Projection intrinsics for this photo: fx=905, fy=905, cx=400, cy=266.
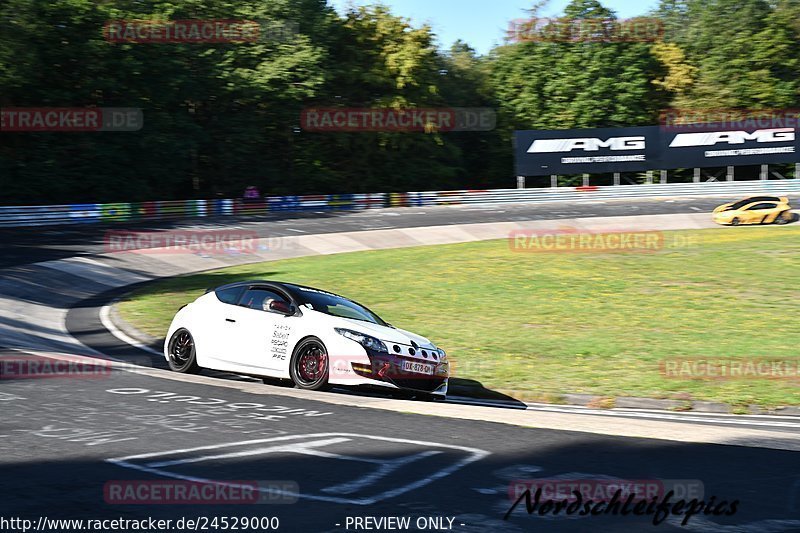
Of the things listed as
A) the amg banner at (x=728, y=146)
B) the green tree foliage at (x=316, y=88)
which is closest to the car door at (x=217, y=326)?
the green tree foliage at (x=316, y=88)

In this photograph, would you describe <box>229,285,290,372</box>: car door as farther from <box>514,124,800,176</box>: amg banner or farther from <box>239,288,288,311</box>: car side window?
<box>514,124,800,176</box>: amg banner

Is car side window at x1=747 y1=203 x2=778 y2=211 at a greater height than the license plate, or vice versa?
car side window at x1=747 y1=203 x2=778 y2=211

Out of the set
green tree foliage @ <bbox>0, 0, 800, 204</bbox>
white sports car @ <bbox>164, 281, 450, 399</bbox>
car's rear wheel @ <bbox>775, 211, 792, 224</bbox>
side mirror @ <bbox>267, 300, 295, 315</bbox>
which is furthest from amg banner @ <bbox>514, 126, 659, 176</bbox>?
side mirror @ <bbox>267, 300, 295, 315</bbox>

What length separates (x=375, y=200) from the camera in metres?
49.7

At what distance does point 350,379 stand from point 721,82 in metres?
57.5

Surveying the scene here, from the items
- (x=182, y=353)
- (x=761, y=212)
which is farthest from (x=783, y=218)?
(x=182, y=353)

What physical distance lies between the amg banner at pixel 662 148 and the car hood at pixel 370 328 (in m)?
41.1

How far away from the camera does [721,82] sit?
61969mm

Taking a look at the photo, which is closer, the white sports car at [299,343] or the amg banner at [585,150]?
the white sports car at [299,343]

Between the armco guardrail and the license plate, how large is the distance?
Result: 3311 centimetres

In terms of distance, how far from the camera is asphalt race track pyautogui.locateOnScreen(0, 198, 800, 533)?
5.38m

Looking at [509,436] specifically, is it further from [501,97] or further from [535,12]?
[535,12]

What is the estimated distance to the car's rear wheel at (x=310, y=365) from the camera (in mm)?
11156

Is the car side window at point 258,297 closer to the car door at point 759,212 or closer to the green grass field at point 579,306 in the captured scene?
the green grass field at point 579,306
